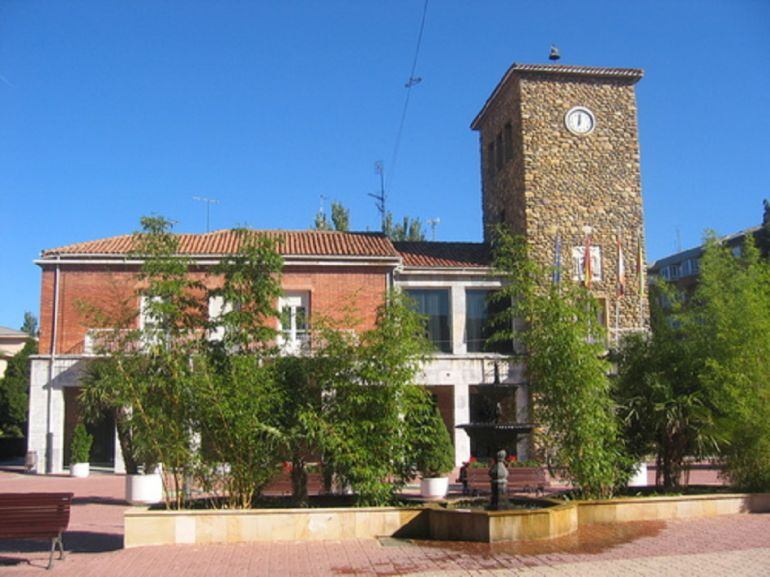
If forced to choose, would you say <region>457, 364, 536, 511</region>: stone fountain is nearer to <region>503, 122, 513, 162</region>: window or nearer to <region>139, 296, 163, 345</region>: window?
<region>139, 296, 163, 345</region>: window

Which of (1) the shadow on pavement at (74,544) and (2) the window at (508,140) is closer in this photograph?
(1) the shadow on pavement at (74,544)

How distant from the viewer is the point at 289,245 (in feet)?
80.0

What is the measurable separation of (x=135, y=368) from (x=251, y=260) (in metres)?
2.28

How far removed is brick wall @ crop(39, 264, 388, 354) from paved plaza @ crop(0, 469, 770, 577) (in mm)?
12702

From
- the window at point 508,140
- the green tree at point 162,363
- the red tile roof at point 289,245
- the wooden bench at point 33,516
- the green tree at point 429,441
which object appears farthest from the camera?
the window at point 508,140

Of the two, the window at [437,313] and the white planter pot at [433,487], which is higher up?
the window at [437,313]

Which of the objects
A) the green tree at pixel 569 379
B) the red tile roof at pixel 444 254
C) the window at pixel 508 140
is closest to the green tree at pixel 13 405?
the red tile roof at pixel 444 254

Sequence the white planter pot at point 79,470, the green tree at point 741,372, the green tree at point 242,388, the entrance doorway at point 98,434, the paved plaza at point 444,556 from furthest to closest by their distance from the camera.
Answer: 1. the entrance doorway at point 98,434
2. the white planter pot at point 79,470
3. the green tree at point 741,372
4. the green tree at point 242,388
5. the paved plaza at point 444,556

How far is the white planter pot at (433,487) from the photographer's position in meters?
14.9

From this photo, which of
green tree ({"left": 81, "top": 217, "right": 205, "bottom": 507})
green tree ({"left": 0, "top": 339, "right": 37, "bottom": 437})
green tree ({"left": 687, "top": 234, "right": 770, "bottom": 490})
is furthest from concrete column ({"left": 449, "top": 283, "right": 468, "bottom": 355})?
green tree ({"left": 0, "top": 339, "right": 37, "bottom": 437})

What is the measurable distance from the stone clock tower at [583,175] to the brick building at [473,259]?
3cm

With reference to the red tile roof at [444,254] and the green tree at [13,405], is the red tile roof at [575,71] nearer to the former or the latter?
the red tile roof at [444,254]

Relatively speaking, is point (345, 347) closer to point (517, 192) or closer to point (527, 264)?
point (527, 264)

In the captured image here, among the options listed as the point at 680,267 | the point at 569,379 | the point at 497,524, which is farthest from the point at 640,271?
the point at 680,267
